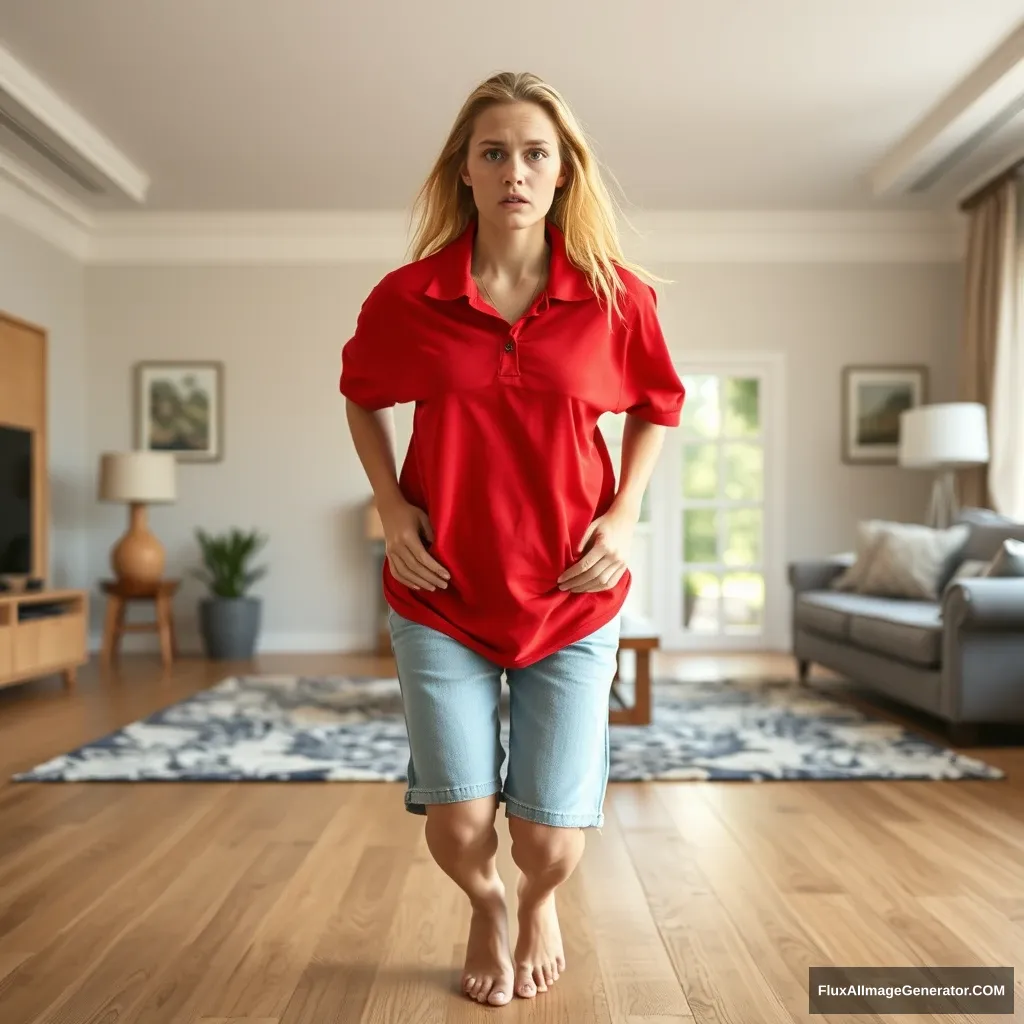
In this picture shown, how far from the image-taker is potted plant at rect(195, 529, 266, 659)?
626cm

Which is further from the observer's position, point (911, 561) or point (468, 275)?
point (911, 561)

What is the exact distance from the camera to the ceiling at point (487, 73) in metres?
4.07

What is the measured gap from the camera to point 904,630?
4016 mm

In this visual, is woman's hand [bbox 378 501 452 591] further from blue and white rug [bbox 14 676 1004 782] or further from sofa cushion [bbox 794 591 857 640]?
sofa cushion [bbox 794 591 857 640]

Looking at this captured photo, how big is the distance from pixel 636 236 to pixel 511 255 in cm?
540

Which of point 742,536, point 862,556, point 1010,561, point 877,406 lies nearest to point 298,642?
point 742,536

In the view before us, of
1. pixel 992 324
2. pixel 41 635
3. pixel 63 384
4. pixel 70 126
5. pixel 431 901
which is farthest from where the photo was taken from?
pixel 63 384

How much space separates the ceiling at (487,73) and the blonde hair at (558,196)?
9.13 ft

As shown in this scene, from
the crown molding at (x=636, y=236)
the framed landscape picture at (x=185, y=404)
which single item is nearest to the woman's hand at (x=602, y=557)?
the crown molding at (x=636, y=236)

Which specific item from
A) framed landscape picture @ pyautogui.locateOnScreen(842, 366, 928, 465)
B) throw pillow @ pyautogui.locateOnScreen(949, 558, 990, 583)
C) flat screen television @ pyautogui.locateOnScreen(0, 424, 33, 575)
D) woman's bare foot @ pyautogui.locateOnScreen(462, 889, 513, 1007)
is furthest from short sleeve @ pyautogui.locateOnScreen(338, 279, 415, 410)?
framed landscape picture @ pyautogui.locateOnScreen(842, 366, 928, 465)

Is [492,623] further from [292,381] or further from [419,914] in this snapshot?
[292,381]

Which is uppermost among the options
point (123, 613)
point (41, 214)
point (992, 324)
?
point (41, 214)

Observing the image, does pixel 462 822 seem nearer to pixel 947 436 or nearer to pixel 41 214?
pixel 947 436

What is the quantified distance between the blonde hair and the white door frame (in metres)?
5.26
